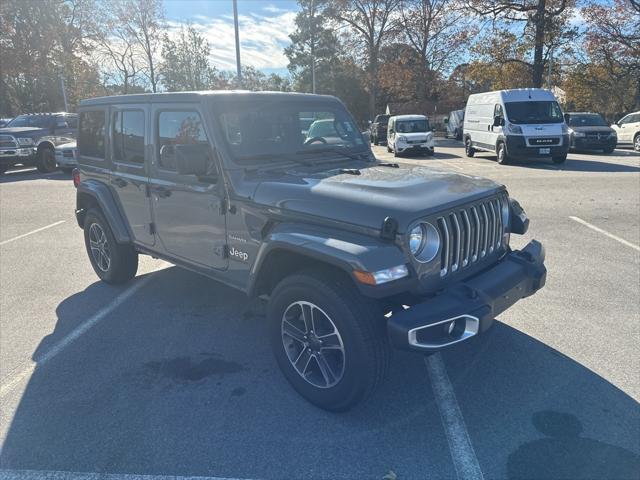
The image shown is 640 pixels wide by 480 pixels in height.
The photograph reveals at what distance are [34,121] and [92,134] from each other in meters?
15.0

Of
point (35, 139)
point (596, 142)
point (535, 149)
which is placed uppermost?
point (35, 139)

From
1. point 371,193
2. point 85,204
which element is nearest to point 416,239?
point 371,193

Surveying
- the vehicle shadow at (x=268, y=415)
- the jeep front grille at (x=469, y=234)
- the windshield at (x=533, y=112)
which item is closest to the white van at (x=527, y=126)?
the windshield at (x=533, y=112)

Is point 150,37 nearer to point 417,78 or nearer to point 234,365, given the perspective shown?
point 417,78

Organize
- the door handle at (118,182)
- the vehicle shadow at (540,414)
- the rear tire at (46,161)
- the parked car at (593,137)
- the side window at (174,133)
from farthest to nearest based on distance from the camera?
the parked car at (593,137) < the rear tire at (46,161) < the door handle at (118,182) < the side window at (174,133) < the vehicle shadow at (540,414)

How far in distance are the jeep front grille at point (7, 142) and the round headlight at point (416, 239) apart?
1710 centimetres

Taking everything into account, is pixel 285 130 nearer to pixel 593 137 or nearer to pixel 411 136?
pixel 411 136

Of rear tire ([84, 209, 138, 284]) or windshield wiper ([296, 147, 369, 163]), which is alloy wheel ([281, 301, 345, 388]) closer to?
windshield wiper ([296, 147, 369, 163])

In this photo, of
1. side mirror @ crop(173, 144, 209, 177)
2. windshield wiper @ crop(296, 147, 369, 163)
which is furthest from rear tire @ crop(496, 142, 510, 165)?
side mirror @ crop(173, 144, 209, 177)

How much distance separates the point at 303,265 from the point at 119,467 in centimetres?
159

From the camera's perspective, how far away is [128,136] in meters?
4.59

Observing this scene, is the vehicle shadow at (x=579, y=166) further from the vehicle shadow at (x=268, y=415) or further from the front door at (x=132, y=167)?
the front door at (x=132, y=167)

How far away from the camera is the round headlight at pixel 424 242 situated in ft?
9.12

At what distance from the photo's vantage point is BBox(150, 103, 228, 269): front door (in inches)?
146
